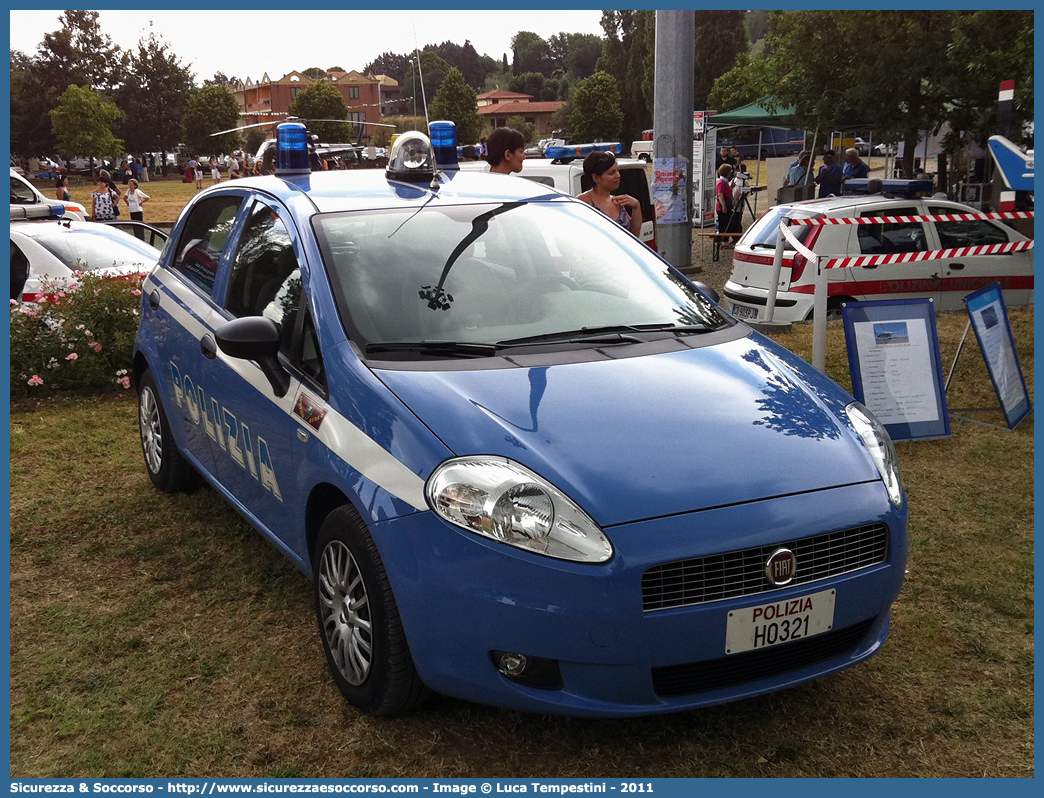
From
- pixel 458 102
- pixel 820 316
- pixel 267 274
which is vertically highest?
pixel 458 102

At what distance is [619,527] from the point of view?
287cm

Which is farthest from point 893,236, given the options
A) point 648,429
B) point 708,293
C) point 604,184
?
point 648,429

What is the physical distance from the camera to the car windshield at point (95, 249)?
32.9 ft

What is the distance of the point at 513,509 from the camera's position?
9.63 ft

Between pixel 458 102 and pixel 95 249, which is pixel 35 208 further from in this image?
pixel 458 102

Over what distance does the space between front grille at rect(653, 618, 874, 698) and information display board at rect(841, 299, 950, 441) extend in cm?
365

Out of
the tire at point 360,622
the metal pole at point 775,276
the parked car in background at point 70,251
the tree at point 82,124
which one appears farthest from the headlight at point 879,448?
the tree at point 82,124

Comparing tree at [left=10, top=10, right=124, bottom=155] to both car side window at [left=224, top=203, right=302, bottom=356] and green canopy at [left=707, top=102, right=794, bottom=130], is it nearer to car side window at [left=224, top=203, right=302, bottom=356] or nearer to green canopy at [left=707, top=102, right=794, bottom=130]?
green canopy at [left=707, top=102, right=794, bottom=130]

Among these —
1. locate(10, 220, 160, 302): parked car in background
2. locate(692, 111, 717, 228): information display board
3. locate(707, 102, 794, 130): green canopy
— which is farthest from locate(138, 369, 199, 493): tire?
locate(707, 102, 794, 130): green canopy

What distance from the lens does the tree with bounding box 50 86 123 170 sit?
5859cm

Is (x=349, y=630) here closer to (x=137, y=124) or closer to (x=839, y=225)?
(x=839, y=225)

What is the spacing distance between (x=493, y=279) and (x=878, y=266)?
24.4 ft

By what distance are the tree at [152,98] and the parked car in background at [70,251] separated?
244ft

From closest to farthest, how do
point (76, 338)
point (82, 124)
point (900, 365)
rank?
1. point (900, 365)
2. point (76, 338)
3. point (82, 124)
